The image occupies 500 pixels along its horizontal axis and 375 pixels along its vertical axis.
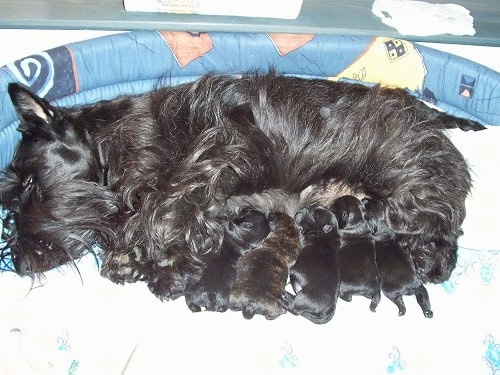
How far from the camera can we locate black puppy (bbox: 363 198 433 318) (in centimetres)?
204

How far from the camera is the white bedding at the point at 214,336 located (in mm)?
1985

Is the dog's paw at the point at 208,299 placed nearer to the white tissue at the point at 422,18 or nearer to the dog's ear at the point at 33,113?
the dog's ear at the point at 33,113

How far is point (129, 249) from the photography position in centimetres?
215

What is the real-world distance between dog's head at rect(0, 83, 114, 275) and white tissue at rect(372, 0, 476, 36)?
157 centimetres

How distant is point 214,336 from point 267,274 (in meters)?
0.27

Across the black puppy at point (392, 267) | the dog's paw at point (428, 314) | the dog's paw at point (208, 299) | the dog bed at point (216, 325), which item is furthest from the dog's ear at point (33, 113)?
the dog's paw at point (428, 314)

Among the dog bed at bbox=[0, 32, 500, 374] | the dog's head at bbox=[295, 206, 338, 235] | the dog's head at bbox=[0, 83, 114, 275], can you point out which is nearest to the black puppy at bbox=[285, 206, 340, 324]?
the dog's head at bbox=[295, 206, 338, 235]

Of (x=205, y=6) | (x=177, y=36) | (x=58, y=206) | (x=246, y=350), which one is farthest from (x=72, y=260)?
(x=205, y=6)

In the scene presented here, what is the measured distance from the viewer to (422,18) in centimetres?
289

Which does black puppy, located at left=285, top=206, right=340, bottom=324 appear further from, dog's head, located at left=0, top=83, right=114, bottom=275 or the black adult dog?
dog's head, located at left=0, top=83, right=114, bottom=275

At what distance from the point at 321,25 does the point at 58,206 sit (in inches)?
56.2

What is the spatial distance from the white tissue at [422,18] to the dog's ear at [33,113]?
1.64 meters

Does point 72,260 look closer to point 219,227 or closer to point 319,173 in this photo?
point 219,227

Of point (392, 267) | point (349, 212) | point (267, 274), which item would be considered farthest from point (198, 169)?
point (392, 267)
